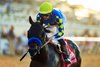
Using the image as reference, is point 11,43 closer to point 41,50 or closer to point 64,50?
point 64,50

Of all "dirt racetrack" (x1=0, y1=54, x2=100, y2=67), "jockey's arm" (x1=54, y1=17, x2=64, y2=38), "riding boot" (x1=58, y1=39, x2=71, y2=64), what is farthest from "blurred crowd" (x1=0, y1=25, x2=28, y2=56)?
"jockey's arm" (x1=54, y1=17, x2=64, y2=38)

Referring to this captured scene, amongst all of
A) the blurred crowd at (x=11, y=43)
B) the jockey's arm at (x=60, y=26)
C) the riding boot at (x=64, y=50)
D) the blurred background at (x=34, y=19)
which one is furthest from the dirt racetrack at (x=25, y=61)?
the jockey's arm at (x=60, y=26)

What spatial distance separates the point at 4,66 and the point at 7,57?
1.36m

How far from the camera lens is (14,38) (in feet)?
45.3

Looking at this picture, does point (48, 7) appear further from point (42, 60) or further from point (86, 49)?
point (86, 49)

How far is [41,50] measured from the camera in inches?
276

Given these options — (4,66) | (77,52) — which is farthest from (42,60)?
(4,66)

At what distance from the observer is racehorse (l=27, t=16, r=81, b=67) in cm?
655

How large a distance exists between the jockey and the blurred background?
15.6 ft

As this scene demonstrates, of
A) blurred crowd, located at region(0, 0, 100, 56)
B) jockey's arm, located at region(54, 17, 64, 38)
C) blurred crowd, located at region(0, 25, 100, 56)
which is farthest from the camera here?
blurred crowd, located at region(0, 0, 100, 56)

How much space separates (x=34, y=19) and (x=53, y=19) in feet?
22.4

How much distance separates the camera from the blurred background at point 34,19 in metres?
13.7

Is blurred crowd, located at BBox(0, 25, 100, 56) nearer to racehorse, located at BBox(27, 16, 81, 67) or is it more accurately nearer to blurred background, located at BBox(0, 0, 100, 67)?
blurred background, located at BBox(0, 0, 100, 67)

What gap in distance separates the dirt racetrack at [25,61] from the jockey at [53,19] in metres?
4.74
